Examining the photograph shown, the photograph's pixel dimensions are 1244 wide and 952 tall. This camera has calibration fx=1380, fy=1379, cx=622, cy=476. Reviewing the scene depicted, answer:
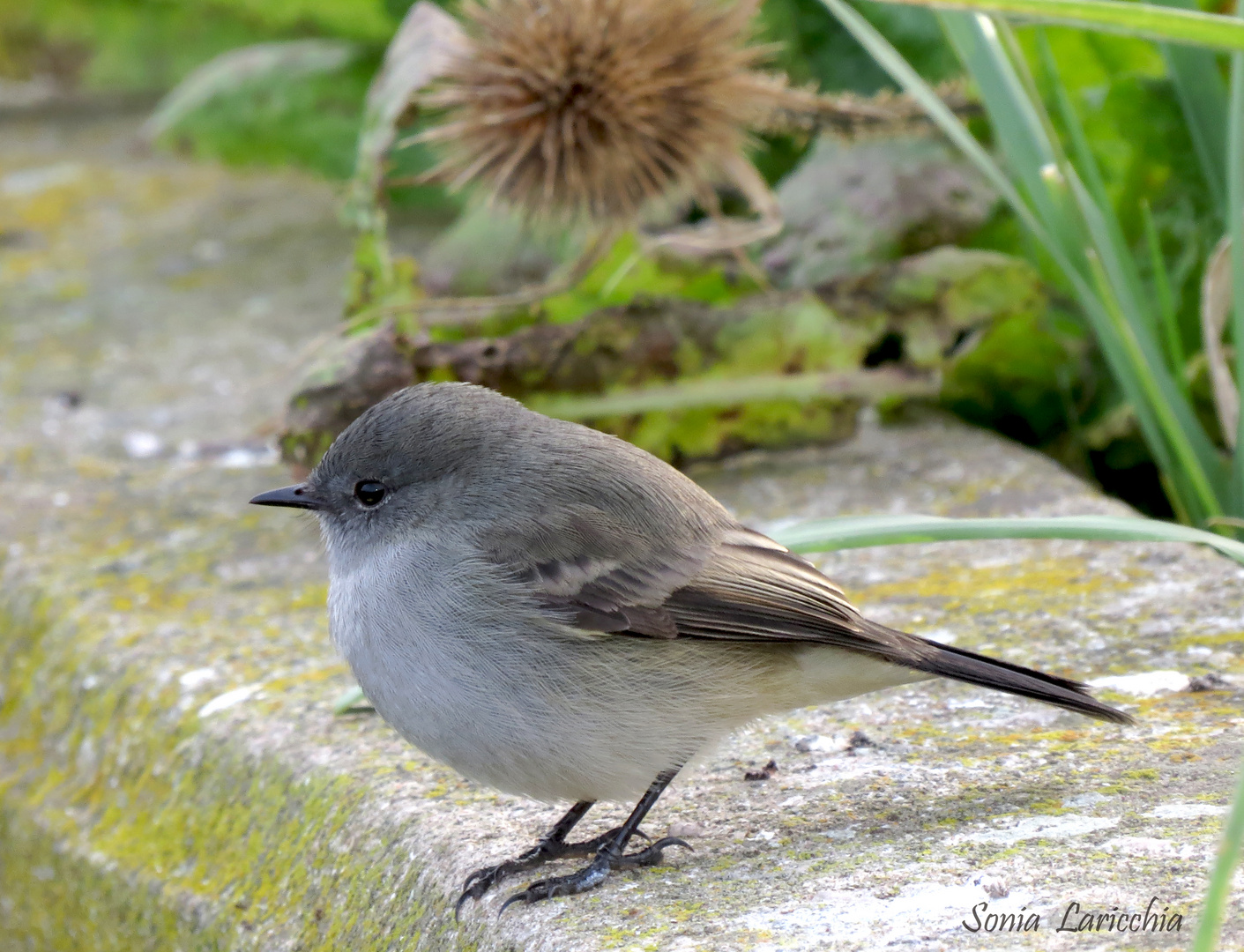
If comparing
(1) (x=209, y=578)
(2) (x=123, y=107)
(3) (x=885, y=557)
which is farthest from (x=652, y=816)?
(2) (x=123, y=107)

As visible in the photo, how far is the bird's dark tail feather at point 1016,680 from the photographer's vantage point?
7.76ft

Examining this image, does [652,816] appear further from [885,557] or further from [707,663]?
[885,557]

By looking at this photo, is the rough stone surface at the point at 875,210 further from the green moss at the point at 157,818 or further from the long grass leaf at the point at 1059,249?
the green moss at the point at 157,818

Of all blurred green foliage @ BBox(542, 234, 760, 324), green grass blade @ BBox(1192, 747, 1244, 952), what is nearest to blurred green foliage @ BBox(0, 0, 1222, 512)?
blurred green foliage @ BBox(542, 234, 760, 324)

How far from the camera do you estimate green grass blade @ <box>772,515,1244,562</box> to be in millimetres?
2492

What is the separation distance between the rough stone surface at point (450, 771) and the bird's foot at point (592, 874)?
0.03m

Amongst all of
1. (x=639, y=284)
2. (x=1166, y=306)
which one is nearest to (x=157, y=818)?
(x=639, y=284)

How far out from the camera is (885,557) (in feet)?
12.1

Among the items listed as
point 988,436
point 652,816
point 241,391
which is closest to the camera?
point 652,816

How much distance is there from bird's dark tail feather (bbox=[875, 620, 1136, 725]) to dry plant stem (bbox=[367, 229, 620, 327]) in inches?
77.8

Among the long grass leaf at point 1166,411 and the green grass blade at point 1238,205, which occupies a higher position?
the green grass blade at point 1238,205

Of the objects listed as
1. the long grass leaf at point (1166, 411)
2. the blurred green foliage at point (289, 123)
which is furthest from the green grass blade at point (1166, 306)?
the blurred green foliage at point (289, 123)

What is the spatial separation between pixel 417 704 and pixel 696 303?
2115 mm

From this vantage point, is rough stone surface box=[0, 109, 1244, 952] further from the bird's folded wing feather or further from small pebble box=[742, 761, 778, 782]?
the bird's folded wing feather
